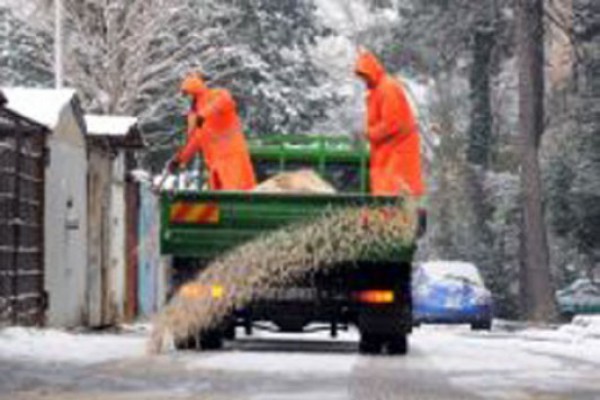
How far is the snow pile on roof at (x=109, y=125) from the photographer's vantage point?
25547 millimetres

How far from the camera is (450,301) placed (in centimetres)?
3497

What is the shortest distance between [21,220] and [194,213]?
11.2 feet

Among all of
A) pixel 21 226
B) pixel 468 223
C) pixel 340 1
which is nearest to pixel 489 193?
pixel 468 223

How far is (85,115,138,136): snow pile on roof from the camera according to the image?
83.8ft

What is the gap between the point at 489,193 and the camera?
4791 centimetres

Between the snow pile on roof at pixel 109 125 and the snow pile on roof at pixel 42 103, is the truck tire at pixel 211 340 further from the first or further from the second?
the snow pile on roof at pixel 109 125

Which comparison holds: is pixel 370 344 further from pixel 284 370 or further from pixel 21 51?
pixel 21 51

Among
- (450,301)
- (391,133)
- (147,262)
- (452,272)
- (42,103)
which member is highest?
(42,103)

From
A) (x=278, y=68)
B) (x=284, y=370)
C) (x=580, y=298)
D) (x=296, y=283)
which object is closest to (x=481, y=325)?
(x=278, y=68)

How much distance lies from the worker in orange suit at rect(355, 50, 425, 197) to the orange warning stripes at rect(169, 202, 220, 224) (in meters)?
2.14

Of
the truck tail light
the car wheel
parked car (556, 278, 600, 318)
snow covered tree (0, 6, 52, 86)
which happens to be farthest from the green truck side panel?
parked car (556, 278, 600, 318)

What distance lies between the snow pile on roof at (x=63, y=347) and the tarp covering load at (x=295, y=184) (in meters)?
2.26

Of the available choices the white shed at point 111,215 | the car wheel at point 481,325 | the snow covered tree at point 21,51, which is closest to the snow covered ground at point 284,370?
the white shed at point 111,215

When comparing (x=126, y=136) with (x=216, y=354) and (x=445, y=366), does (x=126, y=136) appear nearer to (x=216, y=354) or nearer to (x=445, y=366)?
(x=216, y=354)
